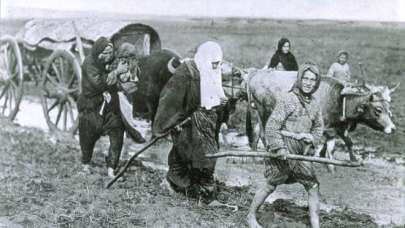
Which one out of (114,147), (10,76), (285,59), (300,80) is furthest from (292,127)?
(10,76)

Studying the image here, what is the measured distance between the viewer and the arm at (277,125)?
4152 mm

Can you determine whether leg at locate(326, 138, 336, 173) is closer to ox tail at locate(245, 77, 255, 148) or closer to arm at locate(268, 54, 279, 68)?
ox tail at locate(245, 77, 255, 148)

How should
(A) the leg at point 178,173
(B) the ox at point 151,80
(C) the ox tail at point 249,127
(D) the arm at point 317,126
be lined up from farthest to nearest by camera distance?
(B) the ox at point 151,80 < (C) the ox tail at point 249,127 < (A) the leg at point 178,173 < (D) the arm at point 317,126

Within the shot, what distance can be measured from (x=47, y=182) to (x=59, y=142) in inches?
55.7

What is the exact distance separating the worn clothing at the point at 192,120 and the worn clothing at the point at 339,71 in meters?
2.14

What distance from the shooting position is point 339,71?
6.46 m

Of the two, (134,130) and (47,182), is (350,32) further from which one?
(47,182)

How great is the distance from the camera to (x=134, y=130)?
5547mm

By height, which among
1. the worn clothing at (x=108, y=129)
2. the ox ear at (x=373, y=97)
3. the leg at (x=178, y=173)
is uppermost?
the ox ear at (x=373, y=97)

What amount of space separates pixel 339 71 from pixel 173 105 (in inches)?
101

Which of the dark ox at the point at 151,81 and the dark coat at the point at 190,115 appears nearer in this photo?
the dark coat at the point at 190,115

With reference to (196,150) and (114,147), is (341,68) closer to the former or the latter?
(196,150)

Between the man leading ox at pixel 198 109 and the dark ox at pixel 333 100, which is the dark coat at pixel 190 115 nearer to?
the man leading ox at pixel 198 109

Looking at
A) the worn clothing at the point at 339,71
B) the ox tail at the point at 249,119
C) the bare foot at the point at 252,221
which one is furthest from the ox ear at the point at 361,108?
the bare foot at the point at 252,221
